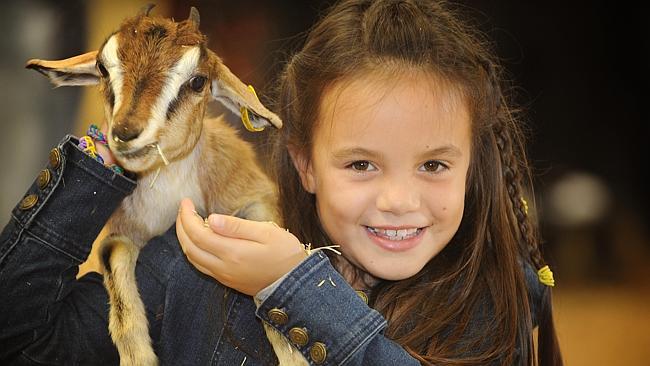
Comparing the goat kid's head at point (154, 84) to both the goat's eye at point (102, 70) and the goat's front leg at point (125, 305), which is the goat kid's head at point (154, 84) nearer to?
the goat's eye at point (102, 70)

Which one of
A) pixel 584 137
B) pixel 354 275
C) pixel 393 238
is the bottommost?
pixel 584 137

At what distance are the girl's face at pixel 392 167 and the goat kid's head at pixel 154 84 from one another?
12 centimetres

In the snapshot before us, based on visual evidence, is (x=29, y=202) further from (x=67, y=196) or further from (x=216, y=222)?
(x=216, y=222)

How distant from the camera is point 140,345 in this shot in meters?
0.82

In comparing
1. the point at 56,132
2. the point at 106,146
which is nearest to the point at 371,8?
the point at 106,146

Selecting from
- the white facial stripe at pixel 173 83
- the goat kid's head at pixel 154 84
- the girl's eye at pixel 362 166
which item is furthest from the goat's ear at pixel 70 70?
the girl's eye at pixel 362 166

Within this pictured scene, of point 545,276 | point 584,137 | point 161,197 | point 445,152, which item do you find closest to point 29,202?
point 161,197

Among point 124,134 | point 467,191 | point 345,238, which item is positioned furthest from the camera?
point 467,191

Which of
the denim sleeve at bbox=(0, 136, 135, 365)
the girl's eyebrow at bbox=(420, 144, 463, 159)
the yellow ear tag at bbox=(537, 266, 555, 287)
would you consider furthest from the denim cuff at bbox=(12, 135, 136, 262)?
the yellow ear tag at bbox=(537, 266, 555, 287)

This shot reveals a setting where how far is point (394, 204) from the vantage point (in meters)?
0.85

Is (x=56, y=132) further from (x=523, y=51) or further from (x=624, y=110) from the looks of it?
(x=624, y=110)

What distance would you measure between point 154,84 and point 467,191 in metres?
0.48

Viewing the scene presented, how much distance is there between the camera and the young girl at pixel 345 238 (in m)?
0.77

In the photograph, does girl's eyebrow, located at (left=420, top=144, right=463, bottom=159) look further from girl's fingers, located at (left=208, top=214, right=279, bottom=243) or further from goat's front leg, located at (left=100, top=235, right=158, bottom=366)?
goat's front leg, located at (left=100, top=235, right=158, bottom=366)
